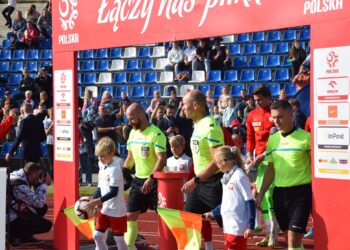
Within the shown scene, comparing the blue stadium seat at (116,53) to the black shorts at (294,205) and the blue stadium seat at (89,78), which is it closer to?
the blue stadium seat at (89,78)

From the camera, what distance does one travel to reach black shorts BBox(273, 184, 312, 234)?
9102 mm

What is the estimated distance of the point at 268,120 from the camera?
12.0 metres

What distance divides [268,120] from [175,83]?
1337 cm

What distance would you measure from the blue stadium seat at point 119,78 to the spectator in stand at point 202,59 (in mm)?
2884

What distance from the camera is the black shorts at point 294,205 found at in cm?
910

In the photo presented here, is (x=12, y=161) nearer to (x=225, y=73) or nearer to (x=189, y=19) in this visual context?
(x=225, y=73)

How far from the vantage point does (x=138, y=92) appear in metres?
26.2

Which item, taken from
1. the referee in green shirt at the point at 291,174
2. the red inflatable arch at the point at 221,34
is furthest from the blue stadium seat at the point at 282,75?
the referee in green shirt at the point at 291,174

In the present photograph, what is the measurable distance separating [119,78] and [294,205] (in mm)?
18357

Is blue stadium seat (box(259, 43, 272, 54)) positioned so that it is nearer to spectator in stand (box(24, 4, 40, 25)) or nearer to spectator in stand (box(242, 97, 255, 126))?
spectator in stand (box(242, 97, 255, 126))

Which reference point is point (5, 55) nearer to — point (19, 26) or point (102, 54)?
point (19, 26)

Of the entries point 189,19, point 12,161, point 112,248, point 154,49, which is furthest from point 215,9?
point 154,49

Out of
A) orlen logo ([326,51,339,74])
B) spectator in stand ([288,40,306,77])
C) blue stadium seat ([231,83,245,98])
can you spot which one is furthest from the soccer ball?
blue stadium seat ([231,83,245,98])

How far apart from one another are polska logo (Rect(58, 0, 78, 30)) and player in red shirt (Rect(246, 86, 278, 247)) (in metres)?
2.53
